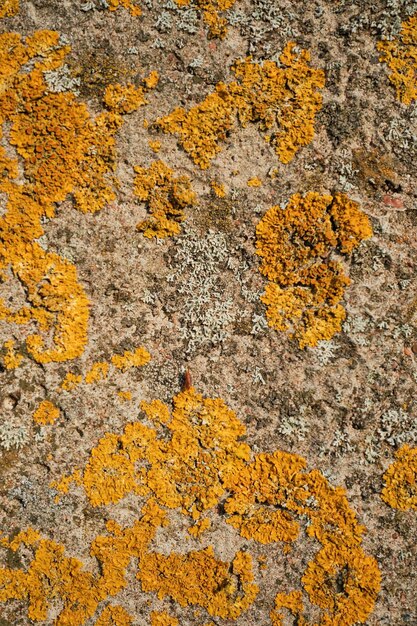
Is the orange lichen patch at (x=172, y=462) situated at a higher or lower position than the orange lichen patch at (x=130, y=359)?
lower

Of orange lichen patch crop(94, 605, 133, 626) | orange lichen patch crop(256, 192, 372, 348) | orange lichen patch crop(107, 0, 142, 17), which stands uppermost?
orange lichen patch crop(107, 0, 142, 17)

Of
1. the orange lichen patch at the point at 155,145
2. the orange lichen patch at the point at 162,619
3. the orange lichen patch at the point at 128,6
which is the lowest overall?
the orange lichen patch at the point at 162,619

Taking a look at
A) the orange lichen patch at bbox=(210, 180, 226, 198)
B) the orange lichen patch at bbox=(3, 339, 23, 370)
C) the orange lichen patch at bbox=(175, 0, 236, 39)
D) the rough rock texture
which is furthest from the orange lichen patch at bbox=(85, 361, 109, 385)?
the orange lichen patch at bbox=(175, 0, 236, 39)

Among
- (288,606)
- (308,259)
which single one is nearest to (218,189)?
(308,259)

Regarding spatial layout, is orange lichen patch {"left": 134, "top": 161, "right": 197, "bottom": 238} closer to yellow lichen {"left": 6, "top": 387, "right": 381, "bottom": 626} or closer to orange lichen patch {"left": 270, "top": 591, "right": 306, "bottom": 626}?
yellow lichen {"left": 6, "top": 387, "right": 381, "bottom": 626}

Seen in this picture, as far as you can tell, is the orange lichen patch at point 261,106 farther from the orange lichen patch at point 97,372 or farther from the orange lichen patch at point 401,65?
the orange lichen patch at point 97,372

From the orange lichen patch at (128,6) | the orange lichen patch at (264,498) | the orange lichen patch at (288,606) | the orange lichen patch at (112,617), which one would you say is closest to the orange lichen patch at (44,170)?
the orange lichen patch at (128,6)

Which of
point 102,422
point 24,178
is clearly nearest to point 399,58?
point 24,178

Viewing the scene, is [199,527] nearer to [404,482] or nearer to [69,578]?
[69,578]
